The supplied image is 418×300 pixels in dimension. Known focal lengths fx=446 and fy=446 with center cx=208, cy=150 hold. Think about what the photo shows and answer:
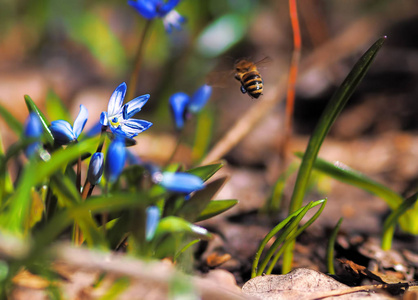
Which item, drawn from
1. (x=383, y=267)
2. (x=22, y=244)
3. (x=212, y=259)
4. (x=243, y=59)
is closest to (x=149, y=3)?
(x=243, y=59)

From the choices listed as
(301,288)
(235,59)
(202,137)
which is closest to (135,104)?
(301,288)

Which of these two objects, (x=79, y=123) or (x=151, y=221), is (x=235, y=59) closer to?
(x=79, y=123)

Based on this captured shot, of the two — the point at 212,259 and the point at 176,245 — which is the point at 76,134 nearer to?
the point at 176,245

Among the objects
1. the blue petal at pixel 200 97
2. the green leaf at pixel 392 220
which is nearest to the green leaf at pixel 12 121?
the blue petal at pixel 200 97

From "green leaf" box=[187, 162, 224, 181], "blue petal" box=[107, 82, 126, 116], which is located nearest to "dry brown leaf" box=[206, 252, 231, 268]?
"green leaf" box=[187, 162, 224, 181]

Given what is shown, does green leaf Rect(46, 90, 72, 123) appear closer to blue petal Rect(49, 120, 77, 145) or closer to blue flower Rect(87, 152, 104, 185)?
blue petal Rect(49, 120, 77, 145)

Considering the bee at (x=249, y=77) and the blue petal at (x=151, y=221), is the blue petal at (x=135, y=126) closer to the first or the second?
the blue petal at (x=151, y=221)
